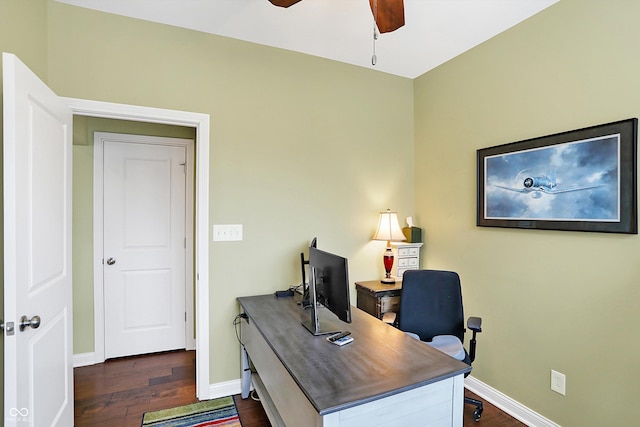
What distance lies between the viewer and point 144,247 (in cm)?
326

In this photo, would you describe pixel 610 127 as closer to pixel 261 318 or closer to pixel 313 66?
pixel 313 66

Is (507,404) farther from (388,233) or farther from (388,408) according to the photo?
(388,408)

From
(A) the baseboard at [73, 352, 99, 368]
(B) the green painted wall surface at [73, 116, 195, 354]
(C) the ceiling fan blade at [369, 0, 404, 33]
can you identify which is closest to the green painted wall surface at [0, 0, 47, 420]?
(B) the green painted wall surface at [73, 116, 195, 354]

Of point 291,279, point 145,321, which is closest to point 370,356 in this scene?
point 291,279

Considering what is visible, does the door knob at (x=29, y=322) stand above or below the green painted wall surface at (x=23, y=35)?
below

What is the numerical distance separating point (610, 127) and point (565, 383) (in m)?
1.51

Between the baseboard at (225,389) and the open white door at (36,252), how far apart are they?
2.81 ft

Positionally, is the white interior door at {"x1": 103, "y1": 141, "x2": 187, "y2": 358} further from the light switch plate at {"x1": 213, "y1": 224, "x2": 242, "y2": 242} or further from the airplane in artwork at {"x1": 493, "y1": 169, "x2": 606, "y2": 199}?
the airplane in artwork at {"x1": 493, "y1": 169, "x2": 606, "y2": 199}

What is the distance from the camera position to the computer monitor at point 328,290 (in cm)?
162

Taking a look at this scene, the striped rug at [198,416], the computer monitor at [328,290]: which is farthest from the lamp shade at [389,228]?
the striped rug at [198,416]

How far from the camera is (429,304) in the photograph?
7.79 ft

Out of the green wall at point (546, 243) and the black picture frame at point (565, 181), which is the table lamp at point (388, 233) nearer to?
the green wall at point (546, 243)

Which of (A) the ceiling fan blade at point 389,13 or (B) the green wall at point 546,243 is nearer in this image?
(A) the ceiling fan blade at point 389,13

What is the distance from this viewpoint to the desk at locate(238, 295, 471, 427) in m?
1.21
